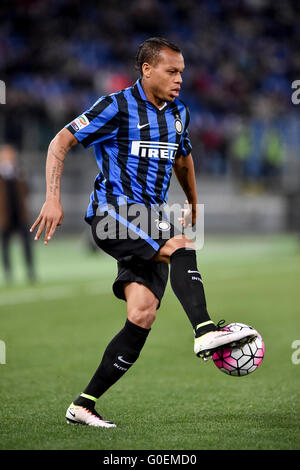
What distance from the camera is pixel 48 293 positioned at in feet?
35.4

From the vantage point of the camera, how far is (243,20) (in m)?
30.1

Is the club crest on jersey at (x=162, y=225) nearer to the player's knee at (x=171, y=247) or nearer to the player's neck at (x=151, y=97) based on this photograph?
the player's knee at (x=171, y=247)

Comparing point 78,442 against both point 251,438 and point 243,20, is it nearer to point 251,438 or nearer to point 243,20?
point 251,438

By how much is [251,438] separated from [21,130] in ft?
65.8

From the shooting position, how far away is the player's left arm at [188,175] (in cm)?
455

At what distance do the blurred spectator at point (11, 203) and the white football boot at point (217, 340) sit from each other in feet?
28.9

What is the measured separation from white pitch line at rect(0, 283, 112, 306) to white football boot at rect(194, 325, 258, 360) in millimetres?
6221

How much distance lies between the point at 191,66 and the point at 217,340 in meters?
24.2

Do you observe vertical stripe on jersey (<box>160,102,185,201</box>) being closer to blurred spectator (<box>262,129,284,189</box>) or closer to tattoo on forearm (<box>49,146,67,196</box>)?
tattoo on forearm (<box>49,146,67,196</box>)

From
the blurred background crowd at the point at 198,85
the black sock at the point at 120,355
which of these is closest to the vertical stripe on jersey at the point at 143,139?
the black sock at the point at 120,355

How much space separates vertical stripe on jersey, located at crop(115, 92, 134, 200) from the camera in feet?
13.6

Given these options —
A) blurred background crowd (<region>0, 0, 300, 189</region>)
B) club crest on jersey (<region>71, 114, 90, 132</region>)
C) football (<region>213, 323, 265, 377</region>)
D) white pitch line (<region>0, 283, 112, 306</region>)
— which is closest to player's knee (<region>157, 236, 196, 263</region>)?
football (<region>213, 323, 265, 377</region>)
